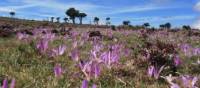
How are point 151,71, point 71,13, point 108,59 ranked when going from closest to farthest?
point 151,71 → point 108,59 → point 71,13

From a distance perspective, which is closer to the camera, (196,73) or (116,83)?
(116,83)

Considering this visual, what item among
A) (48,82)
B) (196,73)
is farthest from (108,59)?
(196,73)

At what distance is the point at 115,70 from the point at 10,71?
1.40 metres

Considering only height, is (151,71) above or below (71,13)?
above

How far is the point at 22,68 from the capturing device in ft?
19.7

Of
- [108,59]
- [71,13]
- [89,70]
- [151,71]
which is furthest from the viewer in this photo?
[71,13]

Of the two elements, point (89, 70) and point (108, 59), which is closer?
point (89, 70)

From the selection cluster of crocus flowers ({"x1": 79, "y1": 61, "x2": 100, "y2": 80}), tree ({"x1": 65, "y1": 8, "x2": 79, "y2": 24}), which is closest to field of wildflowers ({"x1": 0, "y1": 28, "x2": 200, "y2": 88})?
cluster of crocus flowers ({"x1": 79, "y1": 61, "x2": 100, "y2": 80})

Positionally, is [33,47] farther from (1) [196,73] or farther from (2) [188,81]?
(2) [188,81]

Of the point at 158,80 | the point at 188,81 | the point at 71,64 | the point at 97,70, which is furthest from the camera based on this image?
the point at 71,64

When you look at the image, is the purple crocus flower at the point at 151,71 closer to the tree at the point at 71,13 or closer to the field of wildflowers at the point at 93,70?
the field of wildflowers at the point at 93,70

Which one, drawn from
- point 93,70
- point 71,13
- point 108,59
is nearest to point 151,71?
point 108,59

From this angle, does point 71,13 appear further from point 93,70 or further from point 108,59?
point 93,70

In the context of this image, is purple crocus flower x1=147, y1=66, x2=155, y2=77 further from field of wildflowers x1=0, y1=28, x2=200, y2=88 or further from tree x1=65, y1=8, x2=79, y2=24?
tree x1=65, y1=8, x2=79, y2=24
